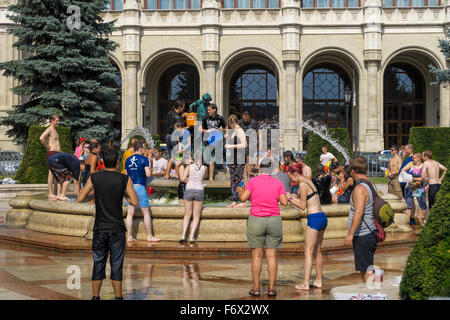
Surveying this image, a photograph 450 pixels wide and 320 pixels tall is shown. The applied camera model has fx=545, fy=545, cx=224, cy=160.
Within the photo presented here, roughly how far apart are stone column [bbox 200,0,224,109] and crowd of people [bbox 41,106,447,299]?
2208cm

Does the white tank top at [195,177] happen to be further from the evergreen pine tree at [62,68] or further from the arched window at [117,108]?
the arched window at [117,108]

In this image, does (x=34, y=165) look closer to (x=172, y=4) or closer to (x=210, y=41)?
(x=210, y=41)

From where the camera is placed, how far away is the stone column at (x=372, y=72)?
36.9m

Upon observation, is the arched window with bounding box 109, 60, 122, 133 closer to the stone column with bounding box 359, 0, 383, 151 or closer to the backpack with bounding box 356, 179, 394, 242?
the stone column with bounding box 359, 0, 383, 151

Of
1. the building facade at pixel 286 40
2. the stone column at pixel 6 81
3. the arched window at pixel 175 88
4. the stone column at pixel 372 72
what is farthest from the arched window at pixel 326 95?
the stone column at pixel 6 81

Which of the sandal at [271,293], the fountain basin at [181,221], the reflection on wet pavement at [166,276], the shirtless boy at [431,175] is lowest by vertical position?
the reflection on wet pavement at [166,276]

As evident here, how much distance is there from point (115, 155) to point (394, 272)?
417cm

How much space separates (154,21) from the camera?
38.0 meters

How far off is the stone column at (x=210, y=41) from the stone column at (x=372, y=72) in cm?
1019

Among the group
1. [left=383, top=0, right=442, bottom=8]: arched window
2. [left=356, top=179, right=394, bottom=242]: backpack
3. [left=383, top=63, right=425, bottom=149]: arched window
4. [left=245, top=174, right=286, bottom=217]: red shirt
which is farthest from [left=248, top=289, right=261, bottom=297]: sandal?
[left=383, top=63, right=425, bottom=149]: arched window

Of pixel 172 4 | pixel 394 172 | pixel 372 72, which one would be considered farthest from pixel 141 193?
pixel 172 4

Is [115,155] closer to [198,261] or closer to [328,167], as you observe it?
[198,261]

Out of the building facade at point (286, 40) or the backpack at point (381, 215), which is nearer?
the backpack at point (381, 215)
